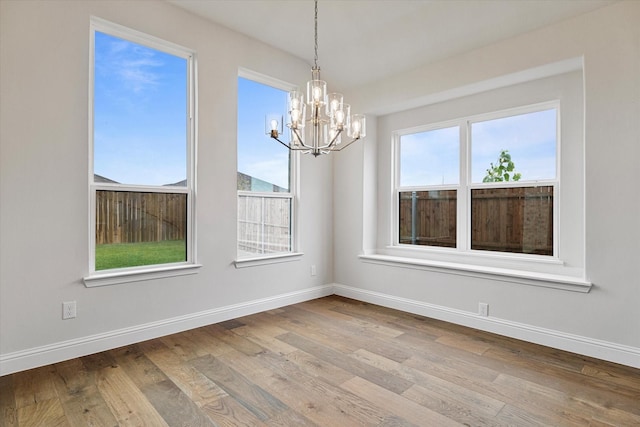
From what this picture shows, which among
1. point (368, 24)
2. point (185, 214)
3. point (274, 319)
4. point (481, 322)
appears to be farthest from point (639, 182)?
point (185, 214)

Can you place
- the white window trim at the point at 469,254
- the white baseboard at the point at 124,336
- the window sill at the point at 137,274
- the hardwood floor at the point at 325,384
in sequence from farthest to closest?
the white window trim at the point at 469,254 → the window sill at the point at 137,274 → the white baseboard at the point at 124,336 → the hardwood floor at the point at 325,384

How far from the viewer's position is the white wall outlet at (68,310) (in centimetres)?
267

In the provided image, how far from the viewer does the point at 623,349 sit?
269cm

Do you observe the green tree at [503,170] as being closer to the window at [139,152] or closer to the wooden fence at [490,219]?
the wooden fence at [490,219]

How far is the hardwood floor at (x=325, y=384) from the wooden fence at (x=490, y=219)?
1030 mm

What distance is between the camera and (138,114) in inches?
124

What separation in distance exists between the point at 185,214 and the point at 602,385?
3.60 m

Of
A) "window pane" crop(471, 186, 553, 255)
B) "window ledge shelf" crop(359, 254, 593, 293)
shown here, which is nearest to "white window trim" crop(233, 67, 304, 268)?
"window ledge shelf" crop(359, 254, 593, 293)

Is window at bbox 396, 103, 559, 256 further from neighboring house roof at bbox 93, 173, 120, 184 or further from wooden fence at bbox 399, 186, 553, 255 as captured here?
neighboring house roof at bbox 93, 173, 120, 184

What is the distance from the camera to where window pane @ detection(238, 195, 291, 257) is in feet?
12.6

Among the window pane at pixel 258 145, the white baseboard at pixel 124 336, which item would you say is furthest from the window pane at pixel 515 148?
the white baseboard at pixel 124 336

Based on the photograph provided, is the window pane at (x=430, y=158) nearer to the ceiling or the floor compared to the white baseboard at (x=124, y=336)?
nearer to the ceiling

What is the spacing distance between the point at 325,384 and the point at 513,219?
2583 mm

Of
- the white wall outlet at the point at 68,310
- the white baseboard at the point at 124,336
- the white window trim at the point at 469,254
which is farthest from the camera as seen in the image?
the white window trim at the point at 469,254
